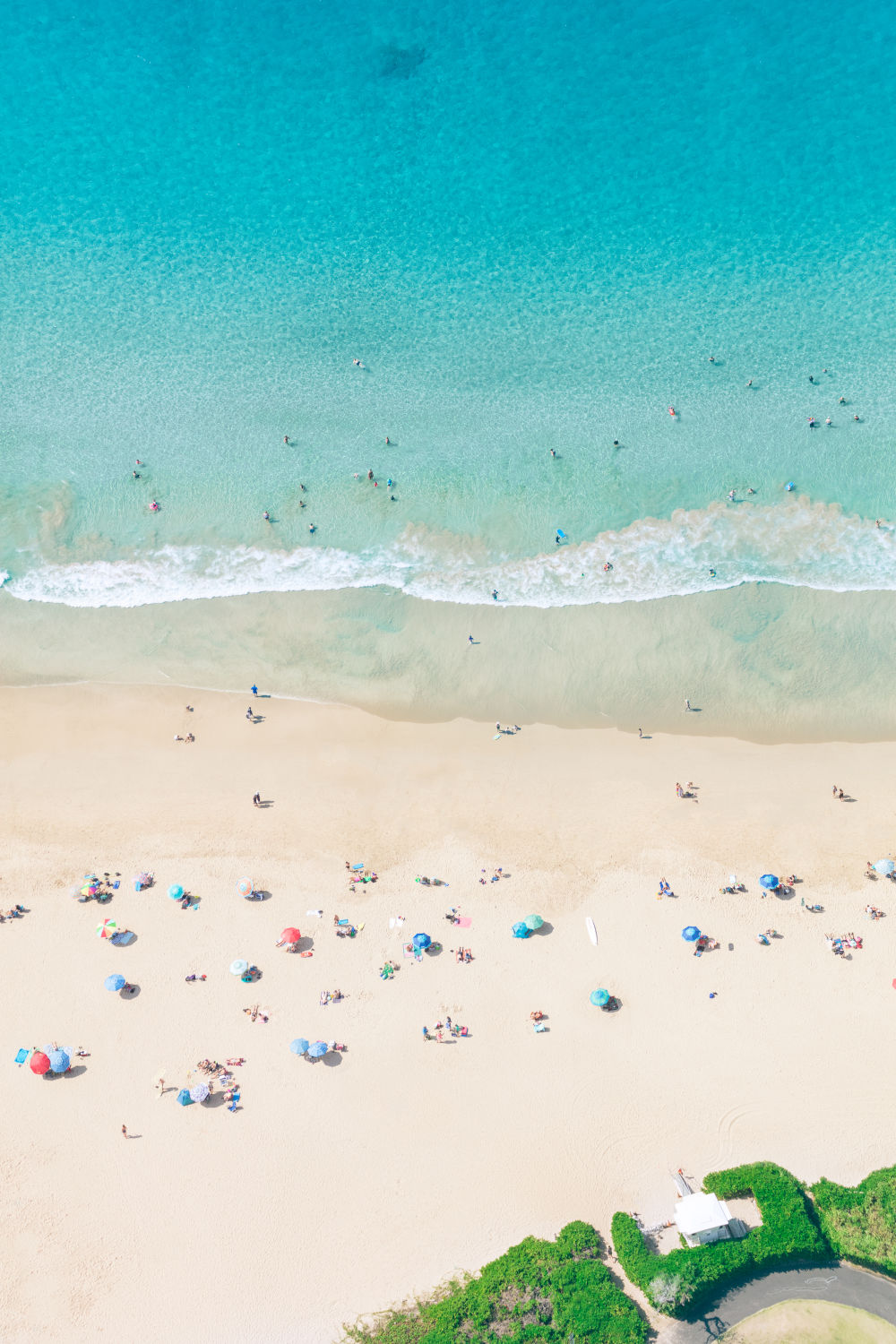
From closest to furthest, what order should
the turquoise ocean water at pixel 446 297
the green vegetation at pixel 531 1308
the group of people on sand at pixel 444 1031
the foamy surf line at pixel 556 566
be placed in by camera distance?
the green vegetation at pixel 531 1308, the group of people on sand at pixel 444 1031, the foamy surf line at pixel 556 566, the turquoise ocean water at pixel 446 297

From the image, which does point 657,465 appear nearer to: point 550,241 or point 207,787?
point 550,241

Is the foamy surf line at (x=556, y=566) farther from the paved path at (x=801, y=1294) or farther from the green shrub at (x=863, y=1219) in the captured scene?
the paved path at (x=801, y=1294)

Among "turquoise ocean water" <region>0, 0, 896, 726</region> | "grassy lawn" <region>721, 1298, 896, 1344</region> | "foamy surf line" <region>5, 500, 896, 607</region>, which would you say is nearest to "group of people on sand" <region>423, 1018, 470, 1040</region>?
"grassy lawn" <region>721, 1298, 896, 1344</region>

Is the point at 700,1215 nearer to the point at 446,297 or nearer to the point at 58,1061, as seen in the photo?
the point at 58,1061

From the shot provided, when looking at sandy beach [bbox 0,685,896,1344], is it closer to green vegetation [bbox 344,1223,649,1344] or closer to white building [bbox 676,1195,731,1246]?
green vegetation [bbox 344,1223,649,1344]

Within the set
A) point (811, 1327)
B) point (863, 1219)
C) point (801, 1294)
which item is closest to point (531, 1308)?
point (801, 1294)

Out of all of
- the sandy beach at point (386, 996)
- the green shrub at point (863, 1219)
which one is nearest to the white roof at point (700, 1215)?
the sandy beach at point (386, 996)
